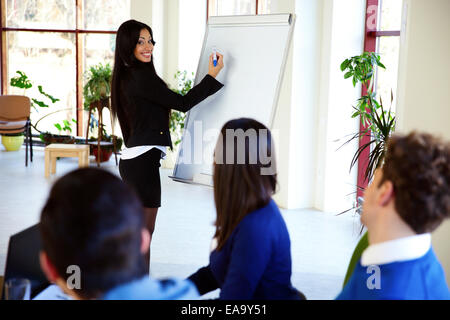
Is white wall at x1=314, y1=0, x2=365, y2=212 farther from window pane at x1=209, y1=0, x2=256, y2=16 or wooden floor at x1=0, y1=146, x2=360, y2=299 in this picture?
window pane at x1=209, y1=0, x2=256, y2=16

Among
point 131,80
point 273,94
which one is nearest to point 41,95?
point 131,80

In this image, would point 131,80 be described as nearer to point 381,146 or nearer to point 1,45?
point 381,146

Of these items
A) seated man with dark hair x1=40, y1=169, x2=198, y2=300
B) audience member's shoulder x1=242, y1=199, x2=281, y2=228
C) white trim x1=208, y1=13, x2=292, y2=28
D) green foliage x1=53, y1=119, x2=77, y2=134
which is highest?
white trim x1=208, y1=13, x2=292, y2=28

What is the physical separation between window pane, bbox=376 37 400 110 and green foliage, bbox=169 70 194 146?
286 centimetres

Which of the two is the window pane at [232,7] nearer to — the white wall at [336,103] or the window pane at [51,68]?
the white wall at [336,103]

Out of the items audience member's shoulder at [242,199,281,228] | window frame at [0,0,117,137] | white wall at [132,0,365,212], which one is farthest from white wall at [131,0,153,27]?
audience member's shoulder at [242,199,281,228]

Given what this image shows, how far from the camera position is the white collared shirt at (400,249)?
152cm

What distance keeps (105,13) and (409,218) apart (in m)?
8.40

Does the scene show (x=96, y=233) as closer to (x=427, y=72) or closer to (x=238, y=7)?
(x=427, y=72)

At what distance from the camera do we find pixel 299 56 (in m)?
5.91

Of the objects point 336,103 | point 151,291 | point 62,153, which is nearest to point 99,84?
point 62,153

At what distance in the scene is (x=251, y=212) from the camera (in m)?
1.98

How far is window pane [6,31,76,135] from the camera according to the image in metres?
9.51

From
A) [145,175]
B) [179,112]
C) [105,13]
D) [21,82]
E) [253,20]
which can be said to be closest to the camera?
[253,20]
